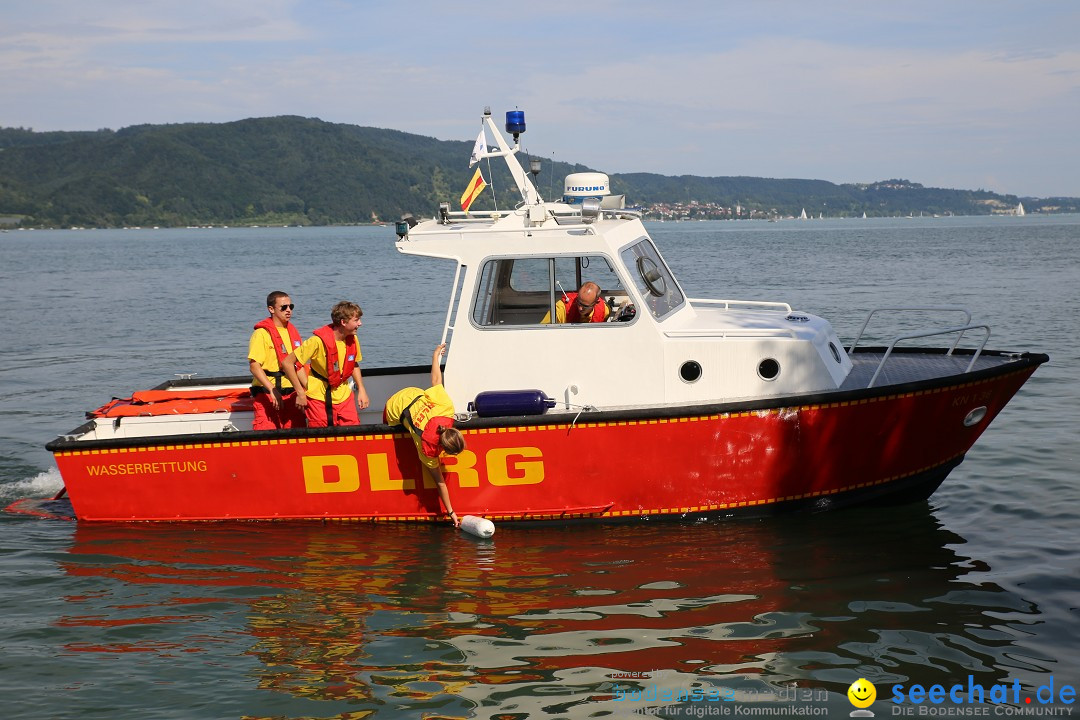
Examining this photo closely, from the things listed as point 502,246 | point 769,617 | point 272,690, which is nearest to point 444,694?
point 272,690

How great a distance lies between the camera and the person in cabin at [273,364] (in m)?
8.45

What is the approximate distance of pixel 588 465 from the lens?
791cm

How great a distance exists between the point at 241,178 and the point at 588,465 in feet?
571

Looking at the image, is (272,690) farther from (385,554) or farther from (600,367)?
(600,367)

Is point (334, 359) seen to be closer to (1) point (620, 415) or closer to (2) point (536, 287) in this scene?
(2) point (536, 287)

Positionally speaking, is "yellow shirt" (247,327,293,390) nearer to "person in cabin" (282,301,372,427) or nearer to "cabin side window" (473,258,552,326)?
"person in cabin" (282,301,372,427)

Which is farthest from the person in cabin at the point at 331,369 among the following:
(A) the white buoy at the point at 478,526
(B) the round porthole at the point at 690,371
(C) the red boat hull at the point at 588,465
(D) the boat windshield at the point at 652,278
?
(B) the round porthole at the point at 690,371

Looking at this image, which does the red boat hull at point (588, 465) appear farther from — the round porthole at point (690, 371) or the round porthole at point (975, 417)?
the round porthole at point (690, 371)

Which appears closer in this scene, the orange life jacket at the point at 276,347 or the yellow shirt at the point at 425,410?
the yellow shirt at the point at 425,410

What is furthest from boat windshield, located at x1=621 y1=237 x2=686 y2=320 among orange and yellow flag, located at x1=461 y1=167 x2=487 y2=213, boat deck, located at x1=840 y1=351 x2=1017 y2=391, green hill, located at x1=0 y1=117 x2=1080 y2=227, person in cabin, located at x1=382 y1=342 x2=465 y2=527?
green hill, located at x1=0 y1=117 x2=1080 y2=227

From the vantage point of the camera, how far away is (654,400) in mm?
8000

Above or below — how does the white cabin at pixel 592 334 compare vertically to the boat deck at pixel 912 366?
above

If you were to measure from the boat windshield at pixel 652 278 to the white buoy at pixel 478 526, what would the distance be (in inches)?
86.9

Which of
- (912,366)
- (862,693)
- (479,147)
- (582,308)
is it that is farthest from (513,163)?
(862,693)
